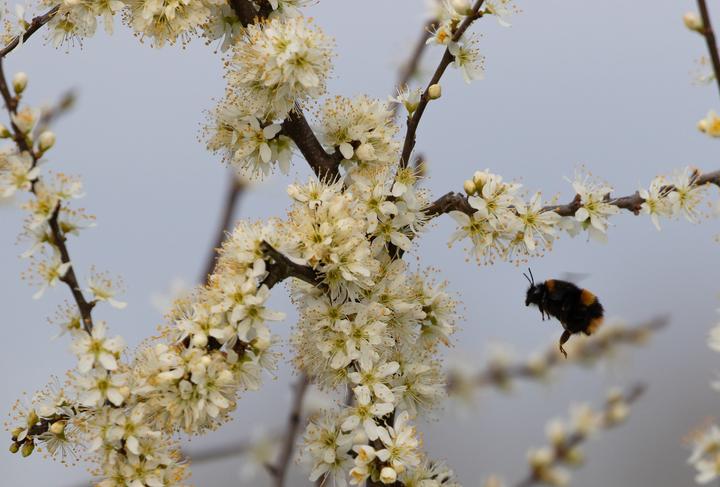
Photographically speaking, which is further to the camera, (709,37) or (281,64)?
(281,64)

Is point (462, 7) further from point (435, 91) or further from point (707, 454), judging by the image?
point (707, 454)

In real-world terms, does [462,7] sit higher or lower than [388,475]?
higher

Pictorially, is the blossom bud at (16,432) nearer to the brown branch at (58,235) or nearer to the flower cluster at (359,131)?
the brown branch at (58,235)

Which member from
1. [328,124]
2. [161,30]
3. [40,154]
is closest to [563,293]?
[328,124]

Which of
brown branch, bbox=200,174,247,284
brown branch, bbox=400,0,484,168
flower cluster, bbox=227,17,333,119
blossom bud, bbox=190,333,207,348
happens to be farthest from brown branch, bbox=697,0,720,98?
brown branch, bbox=200,174,247,284

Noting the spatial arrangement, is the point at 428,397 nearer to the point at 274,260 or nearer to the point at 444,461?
the point at 444,461

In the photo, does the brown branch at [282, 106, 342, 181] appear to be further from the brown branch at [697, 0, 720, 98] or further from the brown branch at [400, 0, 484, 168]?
the brown branch at [697, 0, 720, 98]

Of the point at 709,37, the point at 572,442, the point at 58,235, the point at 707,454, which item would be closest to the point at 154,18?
the point at 58,235

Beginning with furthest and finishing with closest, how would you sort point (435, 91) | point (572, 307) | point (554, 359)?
point (554, 359)
point (572, 307)
point (435, 91)
